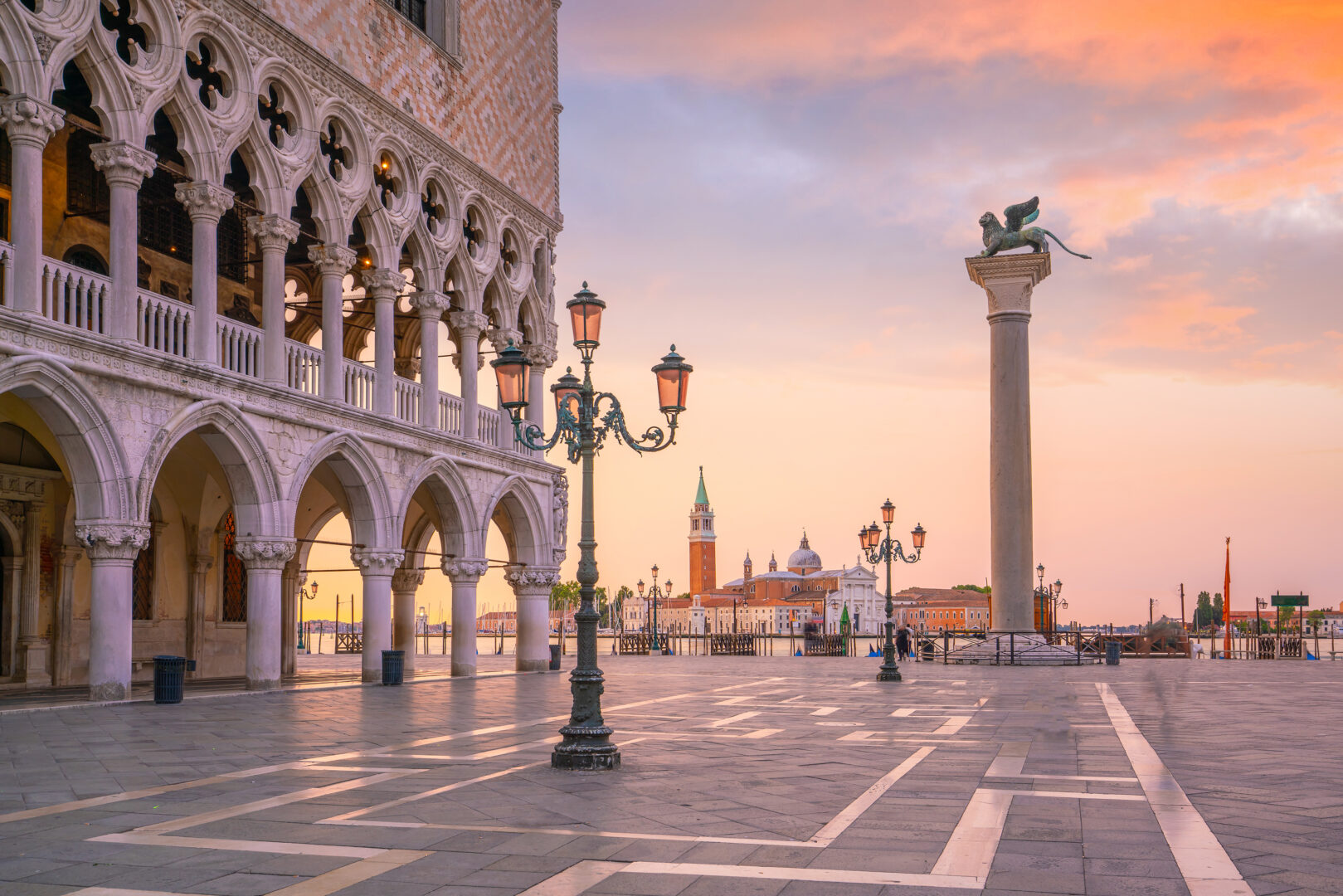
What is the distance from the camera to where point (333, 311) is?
68.1ft

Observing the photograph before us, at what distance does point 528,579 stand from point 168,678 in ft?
38.0

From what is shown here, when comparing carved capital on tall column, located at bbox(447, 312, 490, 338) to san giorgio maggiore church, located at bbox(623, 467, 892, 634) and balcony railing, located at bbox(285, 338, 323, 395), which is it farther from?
san giorgio maggiore church, located at bbox(623, 467, 892, 634)

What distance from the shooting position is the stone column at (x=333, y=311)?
20.4 metres

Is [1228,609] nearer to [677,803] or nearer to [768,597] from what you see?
[677,803]

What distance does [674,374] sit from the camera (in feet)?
36.0

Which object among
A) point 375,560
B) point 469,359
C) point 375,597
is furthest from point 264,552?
point 469,359

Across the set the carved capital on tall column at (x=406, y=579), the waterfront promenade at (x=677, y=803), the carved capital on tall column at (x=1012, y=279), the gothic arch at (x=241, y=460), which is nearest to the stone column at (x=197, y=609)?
the gothic arch at (x=241, y=460)

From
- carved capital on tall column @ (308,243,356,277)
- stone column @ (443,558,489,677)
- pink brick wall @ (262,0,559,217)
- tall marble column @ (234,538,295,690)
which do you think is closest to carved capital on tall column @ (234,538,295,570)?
tall marble column @ (234,538,295,690)

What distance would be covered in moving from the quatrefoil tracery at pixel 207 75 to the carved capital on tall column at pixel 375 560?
25.9 feet

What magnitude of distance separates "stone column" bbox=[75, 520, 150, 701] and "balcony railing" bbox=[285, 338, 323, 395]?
4.27 meters

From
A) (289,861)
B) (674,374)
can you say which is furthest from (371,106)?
(289,861)

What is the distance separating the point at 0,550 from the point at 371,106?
9946 millimetres

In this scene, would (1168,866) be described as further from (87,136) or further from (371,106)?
(87,136)

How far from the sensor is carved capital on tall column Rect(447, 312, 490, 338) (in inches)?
989
